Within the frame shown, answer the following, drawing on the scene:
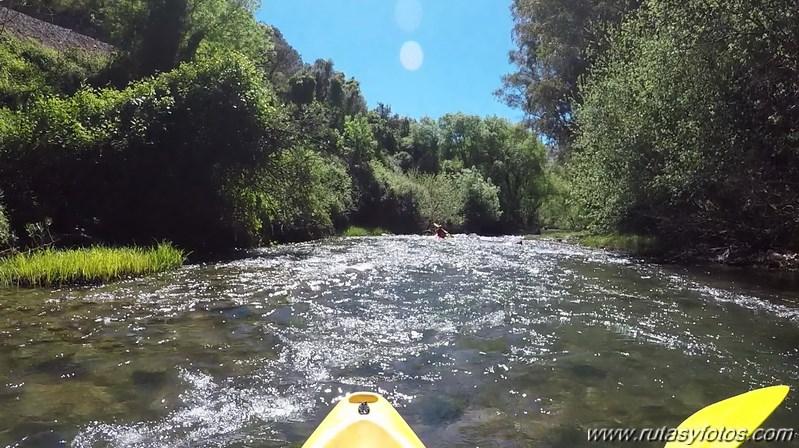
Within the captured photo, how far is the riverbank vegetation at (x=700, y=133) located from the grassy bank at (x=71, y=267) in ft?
40.3

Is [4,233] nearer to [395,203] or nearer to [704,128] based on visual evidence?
[704,128]

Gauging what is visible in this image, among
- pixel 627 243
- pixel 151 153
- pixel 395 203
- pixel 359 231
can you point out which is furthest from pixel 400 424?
pixel 395 203

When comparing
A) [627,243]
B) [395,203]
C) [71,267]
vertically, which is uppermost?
[395,203]

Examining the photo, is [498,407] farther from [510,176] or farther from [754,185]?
[510,176]

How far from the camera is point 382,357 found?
5.77m

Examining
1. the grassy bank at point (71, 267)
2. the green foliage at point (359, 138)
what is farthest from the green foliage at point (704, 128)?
the green foliage at point (359, 138)

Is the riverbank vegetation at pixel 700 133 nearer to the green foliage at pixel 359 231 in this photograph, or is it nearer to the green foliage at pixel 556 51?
the green foliage at pixel 556 51

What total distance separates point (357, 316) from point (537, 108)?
74.2 feet

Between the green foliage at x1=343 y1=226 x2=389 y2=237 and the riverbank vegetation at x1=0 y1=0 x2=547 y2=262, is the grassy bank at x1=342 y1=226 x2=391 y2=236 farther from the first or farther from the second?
the riverbank vegetation at x1=0 y1=0 x2=547 y2=262

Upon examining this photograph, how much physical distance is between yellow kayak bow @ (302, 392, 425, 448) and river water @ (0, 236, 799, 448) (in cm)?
65

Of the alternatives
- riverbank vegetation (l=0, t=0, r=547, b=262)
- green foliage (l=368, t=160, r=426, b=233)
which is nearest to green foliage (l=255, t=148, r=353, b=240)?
riverbank vegetation (l=0, t=0, r=547, b=262)

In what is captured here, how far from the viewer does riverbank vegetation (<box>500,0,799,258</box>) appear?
35.9 ft

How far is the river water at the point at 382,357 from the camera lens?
405cm

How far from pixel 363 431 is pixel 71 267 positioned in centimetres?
866
